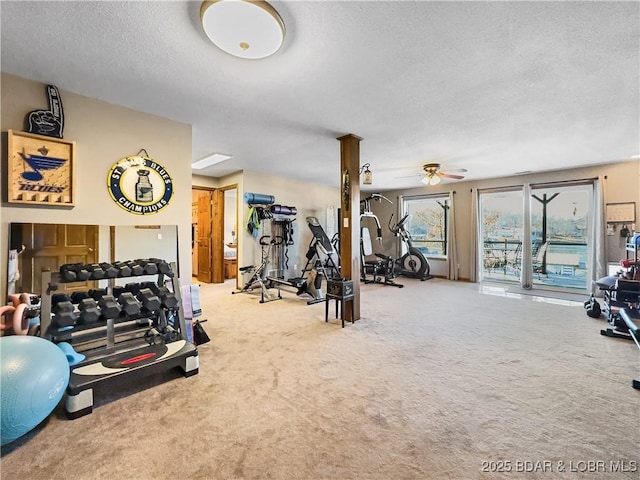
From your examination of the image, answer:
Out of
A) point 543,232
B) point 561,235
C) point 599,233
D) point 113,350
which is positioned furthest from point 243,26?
point 561,235

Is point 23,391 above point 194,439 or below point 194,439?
above

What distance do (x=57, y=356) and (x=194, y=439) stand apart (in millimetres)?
994

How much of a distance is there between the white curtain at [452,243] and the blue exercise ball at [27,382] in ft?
24.2

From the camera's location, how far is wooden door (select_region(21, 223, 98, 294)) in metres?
2.38

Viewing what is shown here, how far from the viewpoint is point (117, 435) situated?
5.29 feet

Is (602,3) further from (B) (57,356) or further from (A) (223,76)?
(B) (57,356)

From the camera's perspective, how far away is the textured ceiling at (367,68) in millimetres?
1650

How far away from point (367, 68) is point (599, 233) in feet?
19.1

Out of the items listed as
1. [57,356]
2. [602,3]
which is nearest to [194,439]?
[57,356]

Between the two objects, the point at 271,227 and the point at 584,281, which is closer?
the point at 584,281

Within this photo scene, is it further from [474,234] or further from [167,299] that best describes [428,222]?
[167,299]

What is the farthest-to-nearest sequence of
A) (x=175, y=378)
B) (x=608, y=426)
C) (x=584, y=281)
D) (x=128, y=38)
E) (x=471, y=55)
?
1. (x=584, y=281)
2. (x=175, y=378)
3. (x=471, y=55)
4. (x=128, y=38)
5. (x=608, y=426)

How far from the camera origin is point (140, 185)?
2.93m

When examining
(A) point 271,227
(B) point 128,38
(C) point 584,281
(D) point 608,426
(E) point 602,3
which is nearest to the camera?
(E) point 602,3
